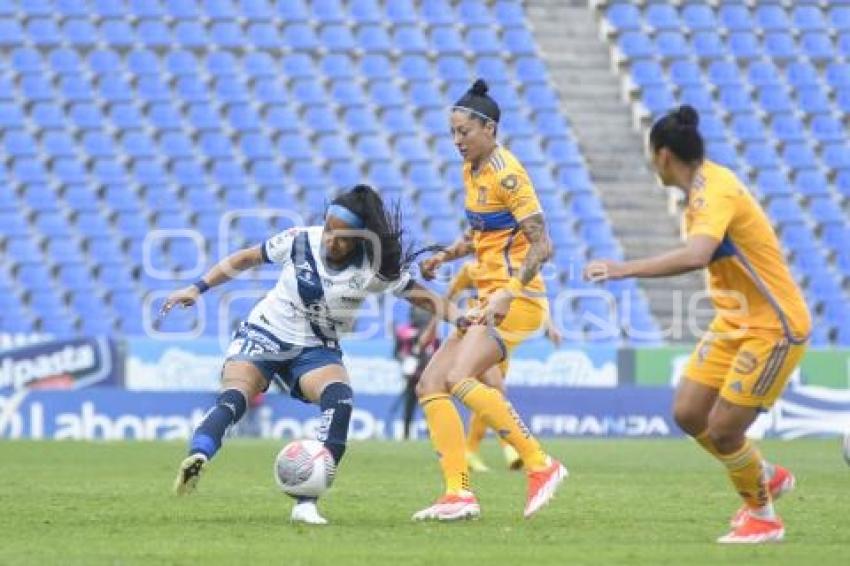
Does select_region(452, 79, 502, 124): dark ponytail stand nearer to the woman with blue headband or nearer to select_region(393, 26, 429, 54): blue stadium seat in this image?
the woman with blue headband

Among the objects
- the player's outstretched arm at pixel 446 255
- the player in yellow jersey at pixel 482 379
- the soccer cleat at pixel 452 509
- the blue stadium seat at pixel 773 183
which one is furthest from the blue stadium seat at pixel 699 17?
the soccer cleat at pixel 452 509

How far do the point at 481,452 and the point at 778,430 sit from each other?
734 cm

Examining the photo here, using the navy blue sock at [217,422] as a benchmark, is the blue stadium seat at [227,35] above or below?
above

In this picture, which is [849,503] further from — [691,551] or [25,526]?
[25,526]

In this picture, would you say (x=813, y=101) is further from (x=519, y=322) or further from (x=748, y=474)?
(x=748, y=474)

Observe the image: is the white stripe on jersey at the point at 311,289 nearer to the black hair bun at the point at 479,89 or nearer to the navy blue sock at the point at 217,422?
the navy blue sock at the point at 217,422

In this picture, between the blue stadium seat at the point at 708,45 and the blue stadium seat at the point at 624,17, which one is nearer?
the blue stadium seat at the point at 708,45

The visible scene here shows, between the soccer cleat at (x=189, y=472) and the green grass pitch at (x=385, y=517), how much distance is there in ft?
0.72

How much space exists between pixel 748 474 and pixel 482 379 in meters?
5.27

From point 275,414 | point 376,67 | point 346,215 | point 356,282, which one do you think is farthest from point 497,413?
point 376,67

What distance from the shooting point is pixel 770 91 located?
32656 mm

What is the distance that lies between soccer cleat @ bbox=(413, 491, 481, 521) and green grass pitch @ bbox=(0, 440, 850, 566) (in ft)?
0.44

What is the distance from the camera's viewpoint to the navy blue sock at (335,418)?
10.7 metres

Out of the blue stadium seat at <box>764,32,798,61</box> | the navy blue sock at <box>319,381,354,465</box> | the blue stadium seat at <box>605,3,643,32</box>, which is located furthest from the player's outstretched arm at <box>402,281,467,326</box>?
the blue stadium seat at <box>764,32,798,61</box>
